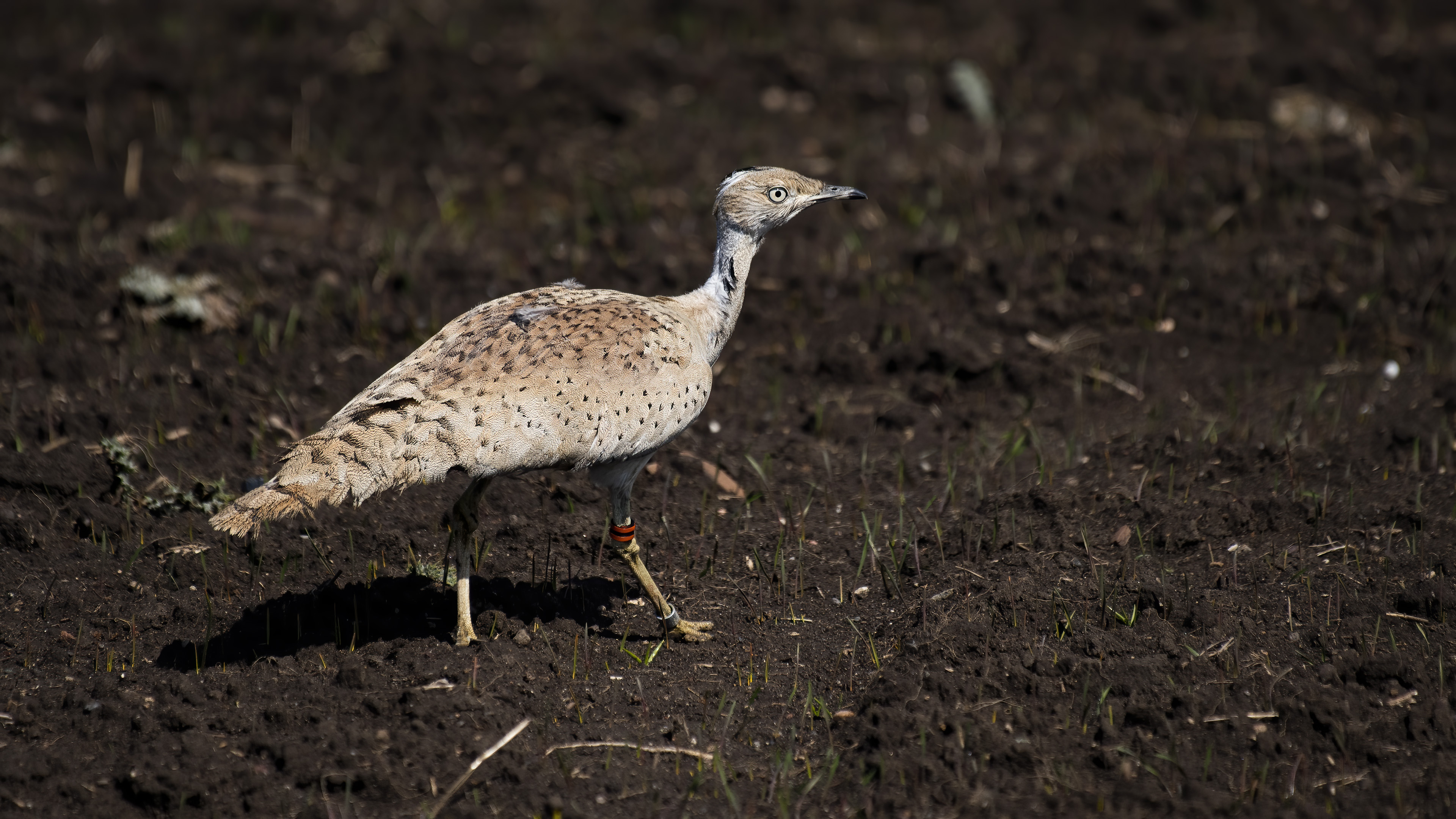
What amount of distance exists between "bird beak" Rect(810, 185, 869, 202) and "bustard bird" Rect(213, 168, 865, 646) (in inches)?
6.6

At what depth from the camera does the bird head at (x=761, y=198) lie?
5.30 metres

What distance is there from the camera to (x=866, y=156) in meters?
9.30

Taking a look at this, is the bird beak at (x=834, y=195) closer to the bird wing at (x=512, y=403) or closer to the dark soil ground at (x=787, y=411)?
the bird wing at (x=512, y=403)

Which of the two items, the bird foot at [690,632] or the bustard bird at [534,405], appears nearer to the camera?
the bustard bird at [534,405]

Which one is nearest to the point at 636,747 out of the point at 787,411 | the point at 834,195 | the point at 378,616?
the point at 378,616

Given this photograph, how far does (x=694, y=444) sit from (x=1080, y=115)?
520 centimetres

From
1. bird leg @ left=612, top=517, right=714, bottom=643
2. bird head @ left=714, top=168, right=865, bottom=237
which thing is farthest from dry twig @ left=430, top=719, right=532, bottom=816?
bird head @ left=714, top=168, right=865, bottom=237

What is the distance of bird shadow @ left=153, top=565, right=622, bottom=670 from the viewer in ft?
15.5

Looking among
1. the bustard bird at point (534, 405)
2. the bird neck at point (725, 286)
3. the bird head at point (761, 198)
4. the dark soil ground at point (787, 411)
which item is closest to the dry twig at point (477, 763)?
the dark soil ground at point (787, 411)

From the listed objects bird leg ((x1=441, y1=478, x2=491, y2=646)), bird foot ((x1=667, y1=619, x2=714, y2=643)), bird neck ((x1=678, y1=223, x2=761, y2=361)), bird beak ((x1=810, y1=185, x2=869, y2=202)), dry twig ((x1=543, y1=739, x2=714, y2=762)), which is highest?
bird beak ((x1=810, y1=185, x2=869, y2=202))

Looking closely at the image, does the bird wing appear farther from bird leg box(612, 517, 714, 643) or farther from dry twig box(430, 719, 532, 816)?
dry twig box(430, 719, 532, 816)

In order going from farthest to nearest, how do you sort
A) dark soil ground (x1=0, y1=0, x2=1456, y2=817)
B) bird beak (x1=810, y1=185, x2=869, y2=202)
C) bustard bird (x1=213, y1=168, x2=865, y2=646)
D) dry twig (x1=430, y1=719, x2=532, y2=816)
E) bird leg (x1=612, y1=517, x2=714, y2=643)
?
bird beak (x1=810, y1=185, x2=869, y2=202) < bird leg (x1=612, y1=517, x2=714, y2=643) < bustard bird (x1=213, y1=168, x2=865, y2=646) < dark soil ground (x1=0, y1=0, x2=1456, y2=817) < dry twig (x1=430, y1=719, x2=532, y2=816)

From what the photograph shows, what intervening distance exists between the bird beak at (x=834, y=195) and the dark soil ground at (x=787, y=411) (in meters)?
1.33

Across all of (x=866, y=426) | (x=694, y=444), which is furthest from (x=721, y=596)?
(x=866, y=426)
